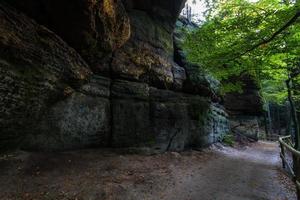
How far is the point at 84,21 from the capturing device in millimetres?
7660

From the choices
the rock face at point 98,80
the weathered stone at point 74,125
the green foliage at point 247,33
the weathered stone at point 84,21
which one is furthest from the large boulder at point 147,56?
the green foliage at point 247,33

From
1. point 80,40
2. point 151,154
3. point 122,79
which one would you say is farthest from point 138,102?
point 80,40

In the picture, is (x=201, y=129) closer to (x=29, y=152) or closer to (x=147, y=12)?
(x=147, y=12)

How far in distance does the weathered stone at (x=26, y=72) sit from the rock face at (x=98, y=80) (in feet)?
0.09

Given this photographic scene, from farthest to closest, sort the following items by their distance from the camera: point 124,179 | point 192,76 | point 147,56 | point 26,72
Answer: point 192,76, point 147,56, point 124,179, point 26,72

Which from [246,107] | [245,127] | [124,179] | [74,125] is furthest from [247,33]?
[246,107]

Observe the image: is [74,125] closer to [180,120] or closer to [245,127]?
[180,120]

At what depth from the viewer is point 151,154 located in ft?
33.7

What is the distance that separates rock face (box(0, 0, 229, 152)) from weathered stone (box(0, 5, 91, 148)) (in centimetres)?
3

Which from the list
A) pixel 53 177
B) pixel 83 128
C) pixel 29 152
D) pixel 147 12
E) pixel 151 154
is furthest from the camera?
pixel 147 12

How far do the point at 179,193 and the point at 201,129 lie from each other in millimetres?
8555

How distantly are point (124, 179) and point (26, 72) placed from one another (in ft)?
14.5

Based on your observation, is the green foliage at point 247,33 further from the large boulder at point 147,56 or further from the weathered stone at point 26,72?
the weathered stone at point 26,72

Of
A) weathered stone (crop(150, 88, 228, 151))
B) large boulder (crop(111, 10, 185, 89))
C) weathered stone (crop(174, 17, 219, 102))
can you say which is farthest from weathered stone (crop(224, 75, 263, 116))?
large boulder (crop(111, 10, 185, 89))
